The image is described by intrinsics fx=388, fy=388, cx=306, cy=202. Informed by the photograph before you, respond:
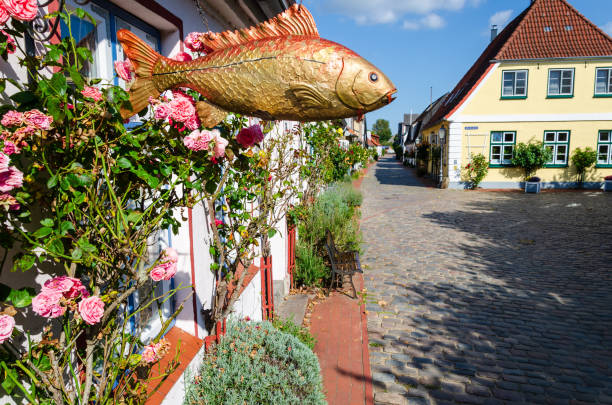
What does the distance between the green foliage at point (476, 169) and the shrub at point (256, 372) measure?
18.2m

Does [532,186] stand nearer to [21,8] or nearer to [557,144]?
[557,144]

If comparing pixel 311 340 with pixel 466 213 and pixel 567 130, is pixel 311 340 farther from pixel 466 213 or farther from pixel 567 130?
pixel 567 130

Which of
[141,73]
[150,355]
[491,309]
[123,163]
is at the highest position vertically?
[141,73]

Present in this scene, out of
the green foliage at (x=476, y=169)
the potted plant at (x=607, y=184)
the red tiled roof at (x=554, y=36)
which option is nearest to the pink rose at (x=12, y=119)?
→ the green foliage at (x=476, y=169)

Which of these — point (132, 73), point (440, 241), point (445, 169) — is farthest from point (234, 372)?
point (445, 169)

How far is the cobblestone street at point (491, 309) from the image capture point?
4234 mm

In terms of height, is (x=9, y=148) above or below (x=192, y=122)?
below

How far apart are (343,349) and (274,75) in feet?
13.8

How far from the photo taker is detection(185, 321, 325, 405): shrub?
286 centimetres

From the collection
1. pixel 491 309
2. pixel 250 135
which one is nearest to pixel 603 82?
pixel 491 309

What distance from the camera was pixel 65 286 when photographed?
4.28ft

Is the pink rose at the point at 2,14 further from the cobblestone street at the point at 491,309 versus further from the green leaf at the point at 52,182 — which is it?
the cobblestone street at the point at 491,309

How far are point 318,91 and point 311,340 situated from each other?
3955mm

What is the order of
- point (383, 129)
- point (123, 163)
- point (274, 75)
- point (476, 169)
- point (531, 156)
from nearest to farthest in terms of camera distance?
point (274, 75) < point (123, 163) < point (531, 156) < point (476, 169) < point (383, 129)
